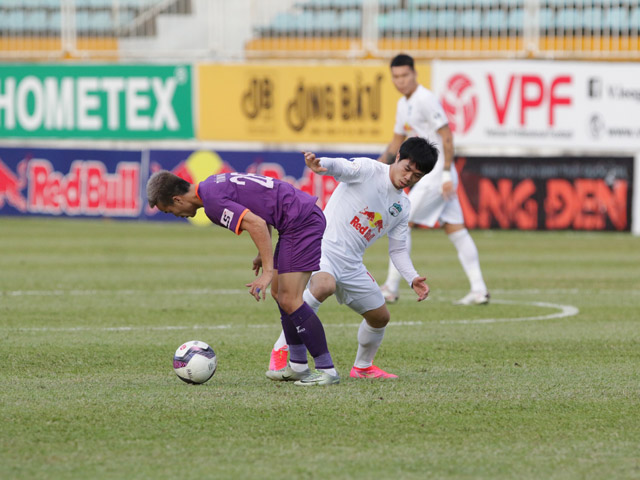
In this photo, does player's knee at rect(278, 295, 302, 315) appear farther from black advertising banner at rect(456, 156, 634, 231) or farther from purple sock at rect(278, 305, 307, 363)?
black advertising banner at rect(456, 156, 634, 231)

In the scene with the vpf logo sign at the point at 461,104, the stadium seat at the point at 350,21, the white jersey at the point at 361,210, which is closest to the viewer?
the white jersey at the point at 361,210

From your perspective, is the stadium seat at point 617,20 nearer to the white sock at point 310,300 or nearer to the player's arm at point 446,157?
the player's arm at point 446,157

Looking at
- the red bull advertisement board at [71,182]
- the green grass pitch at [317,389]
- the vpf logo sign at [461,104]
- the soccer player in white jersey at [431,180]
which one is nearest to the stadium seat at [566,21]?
the vpf logo sign at [461,104]

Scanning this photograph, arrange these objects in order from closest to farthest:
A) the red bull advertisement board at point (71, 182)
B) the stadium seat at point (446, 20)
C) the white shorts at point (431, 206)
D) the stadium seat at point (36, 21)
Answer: the white shorts at point (431, 206), the red bull advertisement board at point (71, 182), the stadium seat at point (446, 20), the stadium seat at point (36, 21)

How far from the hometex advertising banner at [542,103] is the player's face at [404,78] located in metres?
10.1

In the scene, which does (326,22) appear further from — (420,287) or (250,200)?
(250,200)

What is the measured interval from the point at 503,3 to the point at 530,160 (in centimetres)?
445

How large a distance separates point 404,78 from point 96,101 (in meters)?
13.8

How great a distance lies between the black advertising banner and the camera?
1970 centimetres

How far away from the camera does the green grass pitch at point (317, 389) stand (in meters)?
4.86

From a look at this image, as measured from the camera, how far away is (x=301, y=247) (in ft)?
21.5

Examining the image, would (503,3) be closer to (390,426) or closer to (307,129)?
(307,129)

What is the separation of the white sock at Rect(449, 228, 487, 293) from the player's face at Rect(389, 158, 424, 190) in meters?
4.32

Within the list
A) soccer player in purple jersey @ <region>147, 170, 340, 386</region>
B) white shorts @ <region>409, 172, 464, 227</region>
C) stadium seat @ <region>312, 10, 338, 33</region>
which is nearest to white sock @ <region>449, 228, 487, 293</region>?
white shorts @ <region>409, 172, 464, 227</region>
